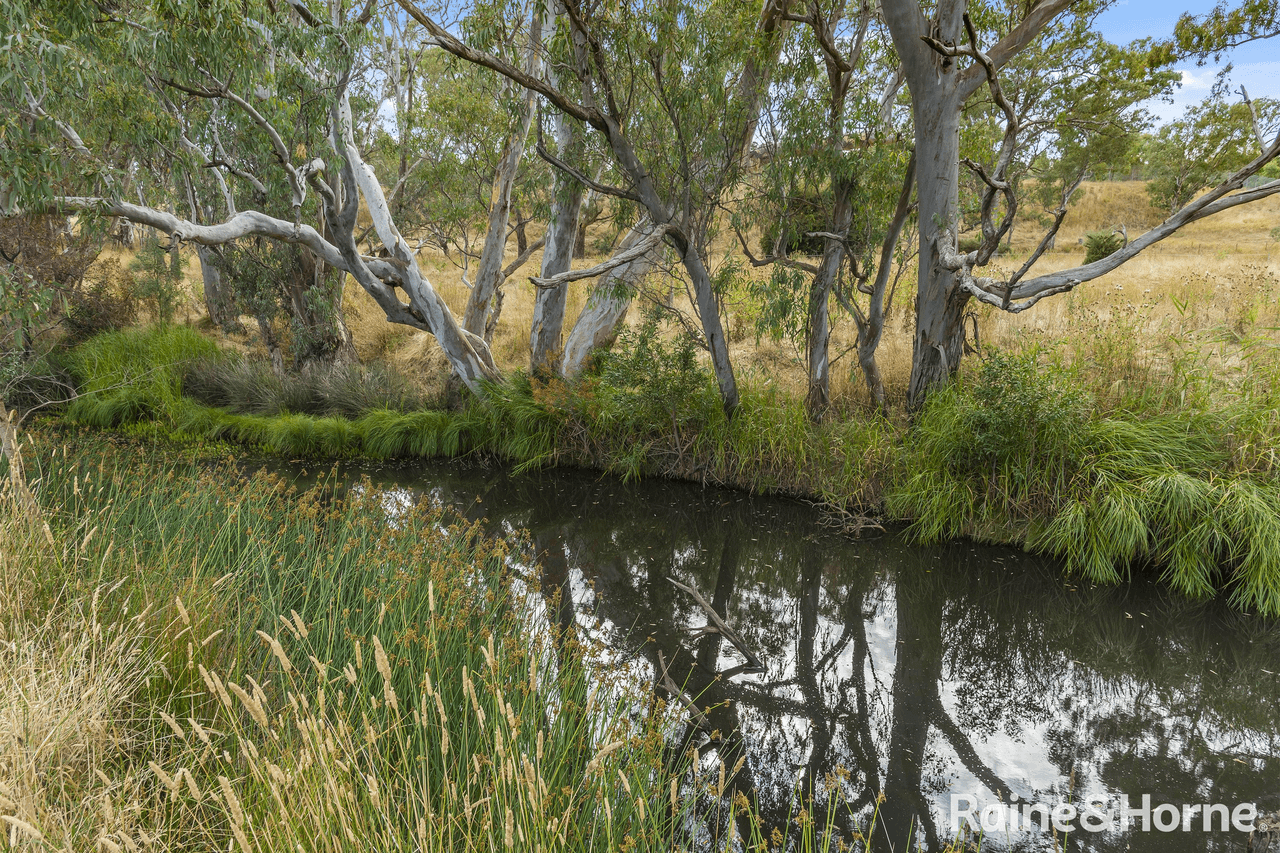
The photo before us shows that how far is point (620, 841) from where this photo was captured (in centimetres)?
260

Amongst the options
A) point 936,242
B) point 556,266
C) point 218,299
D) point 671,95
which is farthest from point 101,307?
point 936,242

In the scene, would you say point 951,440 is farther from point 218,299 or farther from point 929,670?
point 218,299

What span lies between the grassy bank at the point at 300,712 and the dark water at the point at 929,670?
2.62ft

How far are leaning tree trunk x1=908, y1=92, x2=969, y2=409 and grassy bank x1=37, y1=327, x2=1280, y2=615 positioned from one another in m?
0.33

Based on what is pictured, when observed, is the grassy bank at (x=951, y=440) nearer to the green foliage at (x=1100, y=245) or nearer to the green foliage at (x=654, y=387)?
the green foliage at (x=654, y=387)

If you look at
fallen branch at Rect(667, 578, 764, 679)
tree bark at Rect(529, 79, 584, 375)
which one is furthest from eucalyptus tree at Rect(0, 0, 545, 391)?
fallen branch at Rect(667, 578, 764, 679)

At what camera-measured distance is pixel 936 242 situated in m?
A: 7.07

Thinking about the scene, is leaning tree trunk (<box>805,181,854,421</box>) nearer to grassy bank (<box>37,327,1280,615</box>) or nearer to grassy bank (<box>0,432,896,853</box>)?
grassy bank (<box>37,327,1280,615</box>)

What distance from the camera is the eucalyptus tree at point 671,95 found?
6543 millimetres

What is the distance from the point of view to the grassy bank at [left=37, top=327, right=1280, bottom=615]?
18.9ft

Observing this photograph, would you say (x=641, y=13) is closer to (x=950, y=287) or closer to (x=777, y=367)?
(x=950, y=287)

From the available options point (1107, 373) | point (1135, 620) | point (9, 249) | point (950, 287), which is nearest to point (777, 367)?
point (950, 287)

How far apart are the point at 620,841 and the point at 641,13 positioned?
674cm

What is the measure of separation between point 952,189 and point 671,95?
2.90 m
